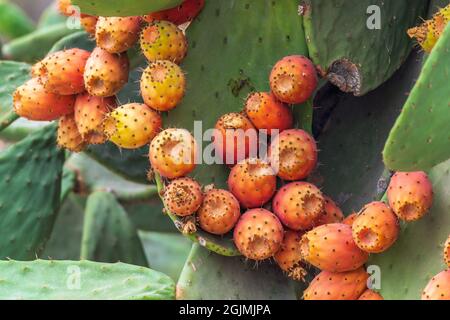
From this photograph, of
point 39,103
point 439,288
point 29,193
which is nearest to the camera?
point 439,288

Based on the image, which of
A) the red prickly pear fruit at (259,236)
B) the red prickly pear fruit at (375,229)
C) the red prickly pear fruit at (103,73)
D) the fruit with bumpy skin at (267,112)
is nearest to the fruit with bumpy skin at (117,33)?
the red prickly pear fruit at (103,73)


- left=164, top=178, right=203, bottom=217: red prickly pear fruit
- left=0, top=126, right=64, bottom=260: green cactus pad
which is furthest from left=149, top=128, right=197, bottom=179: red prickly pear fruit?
left=0, top=126, right=64, bottom=260: green cactus pad

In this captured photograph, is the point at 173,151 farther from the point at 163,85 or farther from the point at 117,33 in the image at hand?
the point at 117,33

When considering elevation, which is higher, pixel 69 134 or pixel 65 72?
pixel 65 72

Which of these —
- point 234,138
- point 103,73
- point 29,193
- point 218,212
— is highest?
point 103,73

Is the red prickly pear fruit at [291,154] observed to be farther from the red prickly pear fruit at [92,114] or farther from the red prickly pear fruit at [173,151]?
the red prickly pear fruit at [92,114]

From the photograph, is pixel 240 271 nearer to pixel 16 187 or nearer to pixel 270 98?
pixel 270 98

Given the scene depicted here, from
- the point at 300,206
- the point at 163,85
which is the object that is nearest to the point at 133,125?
the point at 163,85
